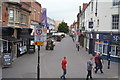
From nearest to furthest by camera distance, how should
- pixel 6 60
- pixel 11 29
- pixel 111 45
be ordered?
pixel 6 60 < pixel 11 29 < pixel 111 45

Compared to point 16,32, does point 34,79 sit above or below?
below

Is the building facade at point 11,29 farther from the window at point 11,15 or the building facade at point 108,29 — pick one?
the building facade at point 108,29

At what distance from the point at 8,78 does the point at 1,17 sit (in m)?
8.31

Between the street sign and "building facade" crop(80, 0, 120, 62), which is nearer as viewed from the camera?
the street sign

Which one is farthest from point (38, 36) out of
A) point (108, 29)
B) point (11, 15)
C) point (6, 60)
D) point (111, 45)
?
point (108, 29)

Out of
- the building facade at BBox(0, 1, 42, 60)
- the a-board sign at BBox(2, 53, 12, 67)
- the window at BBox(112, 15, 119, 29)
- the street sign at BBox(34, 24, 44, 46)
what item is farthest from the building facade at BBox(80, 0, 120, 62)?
the a-board sign at BBox(2, 53, 12, 67)

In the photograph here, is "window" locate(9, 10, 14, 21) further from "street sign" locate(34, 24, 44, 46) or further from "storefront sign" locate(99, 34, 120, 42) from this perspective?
"storefront sign" locate(99, 34, 120, 42)

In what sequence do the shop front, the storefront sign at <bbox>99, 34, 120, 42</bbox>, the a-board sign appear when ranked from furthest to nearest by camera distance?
the shop front < the storefront sign at <bbox>99, 34, 120, 42</bbox> < the a-board sign

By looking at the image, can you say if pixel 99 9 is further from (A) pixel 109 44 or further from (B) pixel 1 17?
(B) pixel 1 17

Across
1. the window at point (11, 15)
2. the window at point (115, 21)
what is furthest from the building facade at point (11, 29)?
the window at point (115, 21)

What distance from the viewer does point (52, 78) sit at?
37.6 ft

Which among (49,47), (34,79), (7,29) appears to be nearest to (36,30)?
(34,79)

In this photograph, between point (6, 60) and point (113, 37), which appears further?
point (113, 37)

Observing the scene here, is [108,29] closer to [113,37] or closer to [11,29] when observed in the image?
[113,37]
